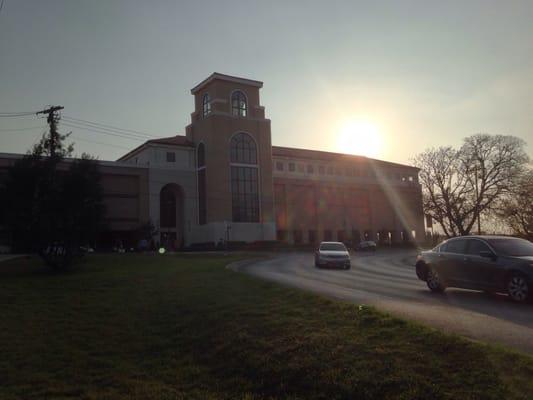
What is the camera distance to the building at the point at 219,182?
5603 cm

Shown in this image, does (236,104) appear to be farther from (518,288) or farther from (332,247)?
(518,288)

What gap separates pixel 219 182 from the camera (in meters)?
58.0

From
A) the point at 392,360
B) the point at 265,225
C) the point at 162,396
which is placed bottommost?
the point at 162,396

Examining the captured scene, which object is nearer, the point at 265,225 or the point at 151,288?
the point at 151,288

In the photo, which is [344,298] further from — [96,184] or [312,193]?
[312,193]

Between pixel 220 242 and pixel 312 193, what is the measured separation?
78.8 feet

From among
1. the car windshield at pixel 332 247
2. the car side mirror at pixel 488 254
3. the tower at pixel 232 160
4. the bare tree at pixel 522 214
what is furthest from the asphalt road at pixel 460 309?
the tower at pixel 232 160

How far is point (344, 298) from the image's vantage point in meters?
11.0

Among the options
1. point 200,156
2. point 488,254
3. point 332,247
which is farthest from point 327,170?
point 488,254

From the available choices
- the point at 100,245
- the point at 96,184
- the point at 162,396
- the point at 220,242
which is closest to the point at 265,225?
the point at 220,242

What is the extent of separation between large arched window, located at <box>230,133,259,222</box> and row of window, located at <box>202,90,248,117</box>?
117 inches

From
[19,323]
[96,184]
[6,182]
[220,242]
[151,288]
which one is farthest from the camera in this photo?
[220,242]

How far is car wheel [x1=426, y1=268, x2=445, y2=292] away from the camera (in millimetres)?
12523

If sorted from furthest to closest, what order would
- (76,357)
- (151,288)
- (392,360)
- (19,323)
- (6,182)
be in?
(6,182), (151,288), (19,323), (76,357), (392,360)
